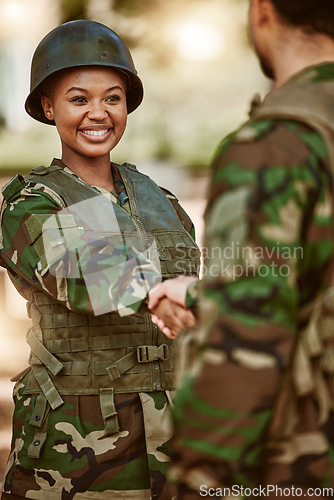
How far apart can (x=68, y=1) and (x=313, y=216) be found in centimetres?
839

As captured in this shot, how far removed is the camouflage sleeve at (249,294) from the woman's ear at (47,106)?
70.4 inches

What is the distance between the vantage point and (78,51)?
9.53 feet

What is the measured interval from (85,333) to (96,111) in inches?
35.2

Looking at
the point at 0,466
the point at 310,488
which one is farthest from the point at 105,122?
the point at 0,466

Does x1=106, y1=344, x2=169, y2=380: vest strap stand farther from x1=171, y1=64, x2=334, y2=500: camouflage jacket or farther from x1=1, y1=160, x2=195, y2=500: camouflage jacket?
x1=171, y1=64, x2=334, y2=500: camouflage jacket

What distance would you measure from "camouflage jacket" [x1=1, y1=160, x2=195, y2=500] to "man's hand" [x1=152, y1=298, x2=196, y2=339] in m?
0.12

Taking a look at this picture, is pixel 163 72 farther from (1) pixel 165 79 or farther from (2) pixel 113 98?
(2) pixel 113 98

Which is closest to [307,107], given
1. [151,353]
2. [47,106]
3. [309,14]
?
[309,14]

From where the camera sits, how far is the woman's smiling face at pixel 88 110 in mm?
2904

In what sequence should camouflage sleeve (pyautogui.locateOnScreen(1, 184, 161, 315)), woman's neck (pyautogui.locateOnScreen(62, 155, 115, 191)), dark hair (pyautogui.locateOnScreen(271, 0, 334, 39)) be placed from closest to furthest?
dark hair (pyautogui.locateOnScreen(271, 0, 334, 39)), camouflage sleeve (pyautogui.locateOnScreen(1, 184, 161, 315)), woman's neck (pyautogui.locateOnScreen(62, 155, 115, 191))

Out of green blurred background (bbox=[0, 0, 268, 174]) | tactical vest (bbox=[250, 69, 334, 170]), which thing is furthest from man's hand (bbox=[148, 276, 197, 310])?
green blurred background (bbox=[0, 0, 268, 174])

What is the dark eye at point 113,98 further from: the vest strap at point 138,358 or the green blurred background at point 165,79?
the green blurred background at point 165,79

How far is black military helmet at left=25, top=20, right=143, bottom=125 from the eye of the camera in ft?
9.50

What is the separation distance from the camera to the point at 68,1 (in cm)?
909
